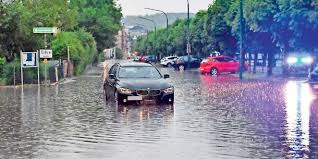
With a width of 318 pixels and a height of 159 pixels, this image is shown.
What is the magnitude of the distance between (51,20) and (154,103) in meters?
36.0

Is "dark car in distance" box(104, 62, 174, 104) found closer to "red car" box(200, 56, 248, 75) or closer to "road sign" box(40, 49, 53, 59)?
"road sign" box(40, 49, 53, 59)

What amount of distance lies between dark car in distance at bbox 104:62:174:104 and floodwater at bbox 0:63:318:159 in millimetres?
551

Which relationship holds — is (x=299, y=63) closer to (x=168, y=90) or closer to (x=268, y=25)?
(x=268, y=25)

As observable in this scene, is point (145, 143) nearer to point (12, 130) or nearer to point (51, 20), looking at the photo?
point (12, 130)

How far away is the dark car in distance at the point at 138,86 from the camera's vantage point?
21.9 metres

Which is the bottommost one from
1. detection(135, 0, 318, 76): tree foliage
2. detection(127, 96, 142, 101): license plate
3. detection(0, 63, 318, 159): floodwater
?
detection(0, 63, 318, 159): floodwater

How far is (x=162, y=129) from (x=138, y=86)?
715 cm

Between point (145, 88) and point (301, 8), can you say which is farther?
point (301, 8)

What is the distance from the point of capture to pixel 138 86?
22031 millimetres

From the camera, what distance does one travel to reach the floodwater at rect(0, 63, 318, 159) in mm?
11484

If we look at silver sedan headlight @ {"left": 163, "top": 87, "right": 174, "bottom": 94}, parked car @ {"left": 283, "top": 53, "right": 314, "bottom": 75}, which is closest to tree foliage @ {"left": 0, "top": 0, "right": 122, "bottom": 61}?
parked car @ {"left": 283, "top": 53, "right": 314, "bottom": 75}

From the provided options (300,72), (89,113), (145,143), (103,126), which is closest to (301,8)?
A: (300,72)

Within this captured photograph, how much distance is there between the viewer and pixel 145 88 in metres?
21.9

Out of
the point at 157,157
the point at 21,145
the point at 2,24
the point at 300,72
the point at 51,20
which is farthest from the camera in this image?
the point at 51,20
